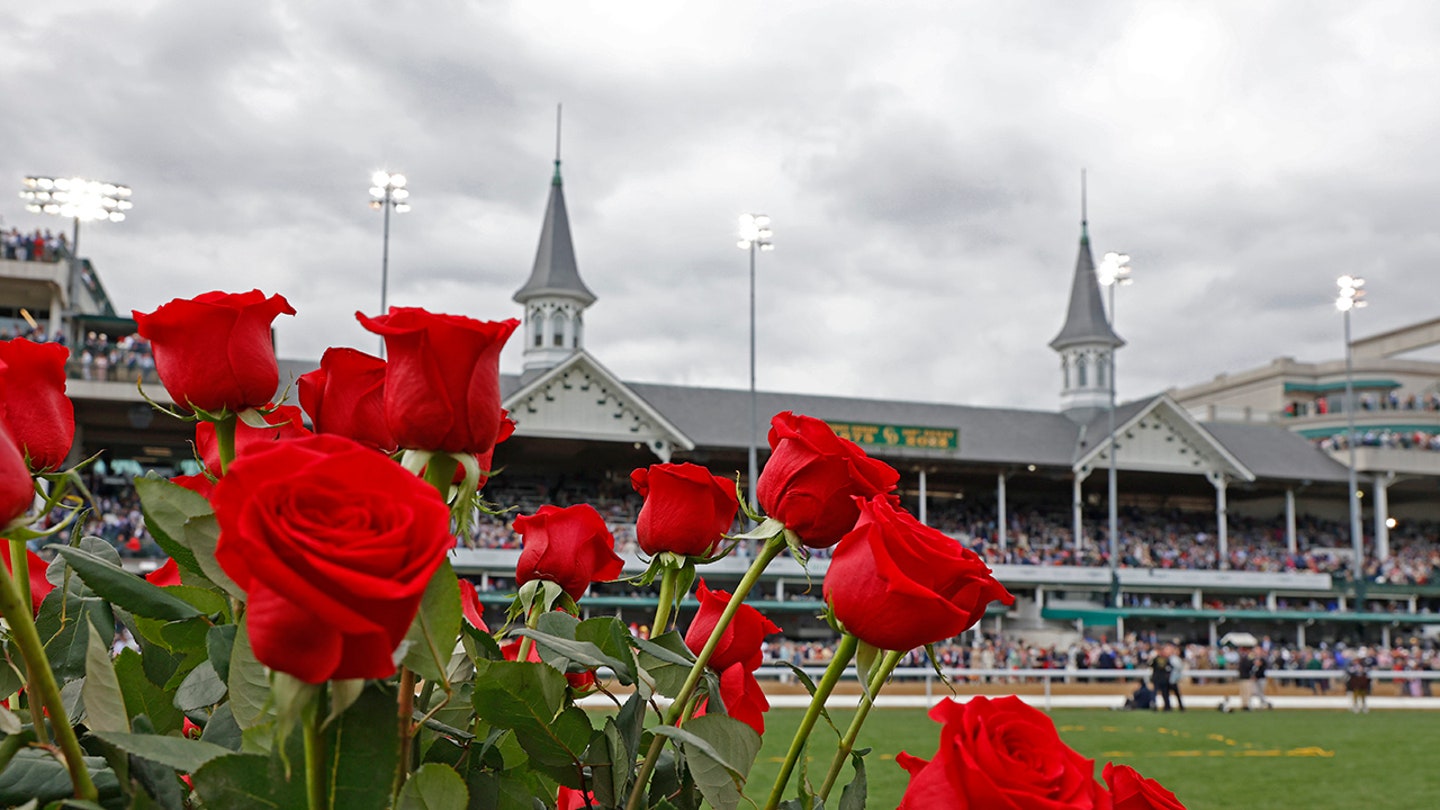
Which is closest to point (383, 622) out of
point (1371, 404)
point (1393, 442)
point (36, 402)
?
point (36, 402)

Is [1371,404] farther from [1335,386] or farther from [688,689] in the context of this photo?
[688,689]

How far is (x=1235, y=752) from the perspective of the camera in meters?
14.9

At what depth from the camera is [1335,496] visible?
43.8 m

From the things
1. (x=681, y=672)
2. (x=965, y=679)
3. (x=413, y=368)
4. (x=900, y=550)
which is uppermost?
(x=413, y=368)

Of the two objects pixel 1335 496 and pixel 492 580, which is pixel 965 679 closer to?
pixel 492 580

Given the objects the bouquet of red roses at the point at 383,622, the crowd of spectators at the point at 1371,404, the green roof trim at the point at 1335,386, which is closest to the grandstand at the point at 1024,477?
the crowd of spectators at the point at 1371,404

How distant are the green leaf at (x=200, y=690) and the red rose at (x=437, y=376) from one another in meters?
0.27

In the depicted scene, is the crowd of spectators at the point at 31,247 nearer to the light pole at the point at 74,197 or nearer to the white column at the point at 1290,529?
the light pole at the point at 74,197

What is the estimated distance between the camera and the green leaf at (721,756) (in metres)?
1.01

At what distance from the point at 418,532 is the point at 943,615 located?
0.48 metres

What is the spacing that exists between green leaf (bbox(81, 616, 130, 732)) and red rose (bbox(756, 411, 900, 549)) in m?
0.59

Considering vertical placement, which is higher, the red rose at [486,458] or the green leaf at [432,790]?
the red rose at [486,458]

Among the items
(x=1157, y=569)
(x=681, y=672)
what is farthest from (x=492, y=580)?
(x=681, y=672)

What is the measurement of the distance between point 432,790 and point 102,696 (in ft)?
0.96
